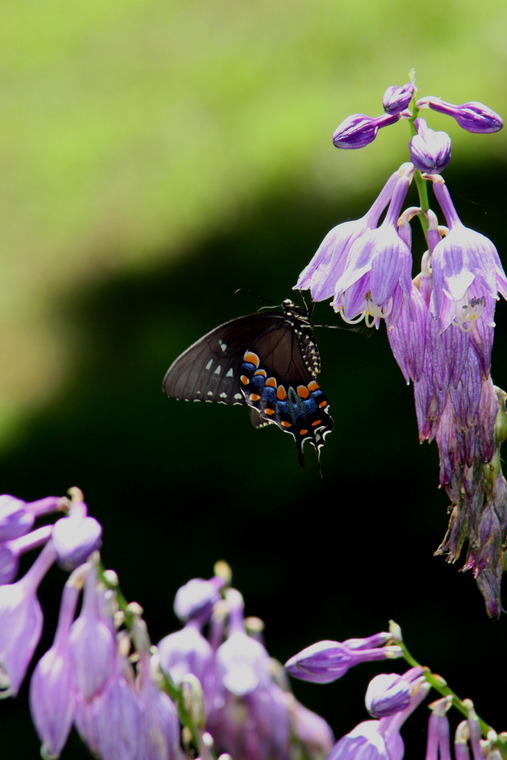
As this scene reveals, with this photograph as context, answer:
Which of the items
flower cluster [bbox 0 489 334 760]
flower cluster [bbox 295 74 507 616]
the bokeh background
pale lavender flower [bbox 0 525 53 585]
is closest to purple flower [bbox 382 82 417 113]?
flower cluster [bbox 295 74 507 616]

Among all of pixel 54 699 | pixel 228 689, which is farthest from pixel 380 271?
pixel 54 699

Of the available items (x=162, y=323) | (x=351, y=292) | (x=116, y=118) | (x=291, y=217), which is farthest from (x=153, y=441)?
(x=351, y=292)

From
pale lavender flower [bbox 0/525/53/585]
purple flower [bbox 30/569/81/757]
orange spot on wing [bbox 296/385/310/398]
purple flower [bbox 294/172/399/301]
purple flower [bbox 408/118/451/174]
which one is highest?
purple flower [bbox 408/118/451/174]

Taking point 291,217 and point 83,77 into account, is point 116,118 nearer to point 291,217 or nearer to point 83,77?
point 83,77

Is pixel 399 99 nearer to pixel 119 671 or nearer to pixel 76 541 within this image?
pixel 76 541

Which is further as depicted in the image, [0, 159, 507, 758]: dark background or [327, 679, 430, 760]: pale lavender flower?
[0, 159, 507, 758]: dark background

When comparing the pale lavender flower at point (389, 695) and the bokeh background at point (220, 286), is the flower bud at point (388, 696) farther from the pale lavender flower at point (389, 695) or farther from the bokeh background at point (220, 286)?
the bokeh background at point (220, 286)

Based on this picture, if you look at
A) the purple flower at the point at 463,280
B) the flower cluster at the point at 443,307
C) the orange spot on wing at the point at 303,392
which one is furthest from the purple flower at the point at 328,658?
the orange spot on wing at the point at 303,392

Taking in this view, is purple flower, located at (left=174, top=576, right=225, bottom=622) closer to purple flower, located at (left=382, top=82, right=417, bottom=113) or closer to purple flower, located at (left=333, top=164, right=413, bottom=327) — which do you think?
purple flower, located at (left=333, top=164, right=413, bottom=327)
